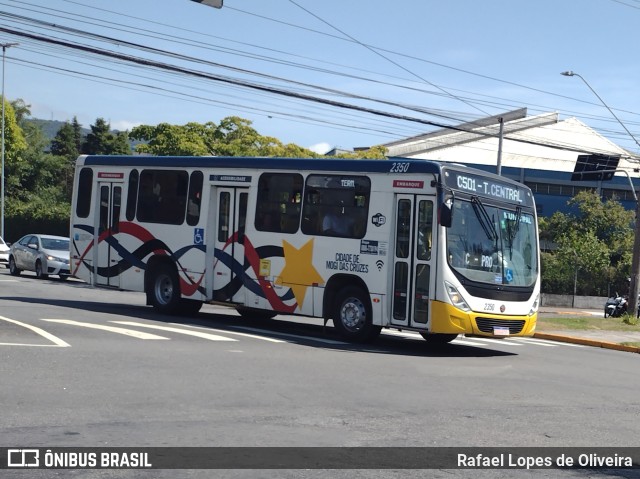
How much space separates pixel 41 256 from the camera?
33.7 meters

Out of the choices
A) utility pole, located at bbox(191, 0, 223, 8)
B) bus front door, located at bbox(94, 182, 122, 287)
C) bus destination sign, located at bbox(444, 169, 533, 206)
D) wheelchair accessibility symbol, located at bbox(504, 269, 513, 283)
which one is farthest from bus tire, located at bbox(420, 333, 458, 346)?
utility pole, located at bbox(191, 0, 223, 8)

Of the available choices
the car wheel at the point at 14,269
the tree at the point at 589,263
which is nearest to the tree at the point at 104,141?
the tree at the point at 589,263

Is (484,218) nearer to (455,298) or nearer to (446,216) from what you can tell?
(446,216)

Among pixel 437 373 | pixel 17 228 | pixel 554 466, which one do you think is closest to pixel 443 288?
pixel 437 373

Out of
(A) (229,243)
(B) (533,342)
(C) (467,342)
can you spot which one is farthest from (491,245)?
(B) (533,342)

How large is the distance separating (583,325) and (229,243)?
11.8 m

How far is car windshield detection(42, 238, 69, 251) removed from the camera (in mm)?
34156

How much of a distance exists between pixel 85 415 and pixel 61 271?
25532mm

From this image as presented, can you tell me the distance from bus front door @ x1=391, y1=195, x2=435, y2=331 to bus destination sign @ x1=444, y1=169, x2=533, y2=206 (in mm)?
566

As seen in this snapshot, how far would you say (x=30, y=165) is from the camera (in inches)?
3305

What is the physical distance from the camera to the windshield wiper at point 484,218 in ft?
54.2

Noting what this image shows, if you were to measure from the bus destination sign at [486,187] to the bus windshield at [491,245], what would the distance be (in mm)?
→ 187

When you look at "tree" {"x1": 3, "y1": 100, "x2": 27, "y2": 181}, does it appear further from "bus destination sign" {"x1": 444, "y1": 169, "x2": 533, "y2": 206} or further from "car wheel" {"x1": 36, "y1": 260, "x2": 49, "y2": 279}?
"bus destination sign" {"x1": 444, "y1": 169, "x2": 533, "y2": 206}

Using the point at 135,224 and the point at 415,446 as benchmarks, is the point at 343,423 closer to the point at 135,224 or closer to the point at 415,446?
the point at 415,446
